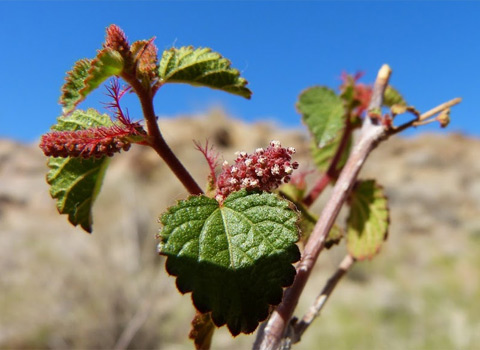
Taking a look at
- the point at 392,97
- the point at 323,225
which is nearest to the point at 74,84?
the point at 323,225

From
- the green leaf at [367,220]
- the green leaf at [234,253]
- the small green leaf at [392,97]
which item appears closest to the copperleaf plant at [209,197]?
the green leaf at [234,253]

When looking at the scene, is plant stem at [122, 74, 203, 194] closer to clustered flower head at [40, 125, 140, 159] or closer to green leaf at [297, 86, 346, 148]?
clustered flower head at [40, 125, 140, 159]

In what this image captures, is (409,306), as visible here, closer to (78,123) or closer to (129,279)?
(129,279)

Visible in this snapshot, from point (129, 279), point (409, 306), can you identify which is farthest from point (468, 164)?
point (129, 279)

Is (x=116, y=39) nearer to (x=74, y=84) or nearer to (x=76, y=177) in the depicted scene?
(x=74, y=84)

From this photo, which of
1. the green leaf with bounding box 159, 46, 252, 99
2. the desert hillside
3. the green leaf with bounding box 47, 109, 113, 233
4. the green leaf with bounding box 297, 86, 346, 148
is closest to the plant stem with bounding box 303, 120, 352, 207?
the green leaf with bounding box 297, 86, 346, 148

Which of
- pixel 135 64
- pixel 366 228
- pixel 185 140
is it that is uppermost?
pixel 185 140

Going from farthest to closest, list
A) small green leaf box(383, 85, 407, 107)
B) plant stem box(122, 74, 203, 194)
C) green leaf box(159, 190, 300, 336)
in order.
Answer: small green leaf box(383, 85, 407, 107)
plant stem box(122, 74, 203, 194)
green leaf box(159, 190, 300, 336)
